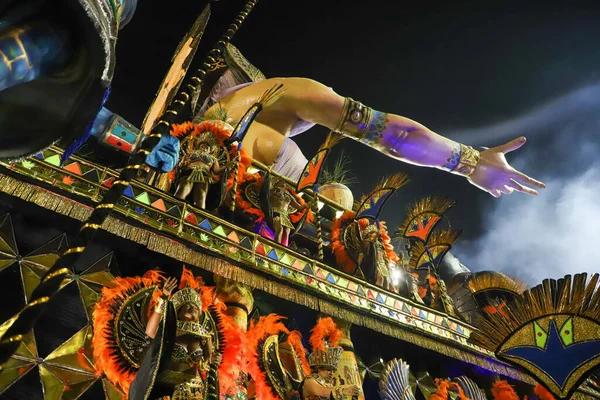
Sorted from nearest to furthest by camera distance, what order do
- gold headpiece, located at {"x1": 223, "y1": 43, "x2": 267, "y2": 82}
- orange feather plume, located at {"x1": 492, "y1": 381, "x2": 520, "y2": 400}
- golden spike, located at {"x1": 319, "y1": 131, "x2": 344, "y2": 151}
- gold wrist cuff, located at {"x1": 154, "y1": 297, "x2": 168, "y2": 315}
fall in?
gold wrist cuff, located at {"x1": 154, "y1": 297, "x2": 168, "y2": 315}
orange feather plume, located at {"x1": 492, "y1": 381, "x2": 520, "y2": 400}
golden spike, located at {"x1": 319, "y1": 131, "x2": 344, "y2": 151}
gold headpiece, located at {"x1": 223, "y1": 43, "x2": 267, "y2": 82}

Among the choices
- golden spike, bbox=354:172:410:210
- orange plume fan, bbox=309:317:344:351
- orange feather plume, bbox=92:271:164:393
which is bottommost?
orange feather plume, bbox=92:271:164:393

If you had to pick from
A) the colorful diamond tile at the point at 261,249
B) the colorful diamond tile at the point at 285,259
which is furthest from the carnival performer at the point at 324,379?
the colorful diamond tile at the point at 261,249

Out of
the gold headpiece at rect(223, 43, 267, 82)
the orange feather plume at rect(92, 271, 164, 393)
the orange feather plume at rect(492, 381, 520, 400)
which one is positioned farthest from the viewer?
the gold headpiece at rect(223, 43, 267, 82)

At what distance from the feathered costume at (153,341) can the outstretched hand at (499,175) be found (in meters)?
4.89

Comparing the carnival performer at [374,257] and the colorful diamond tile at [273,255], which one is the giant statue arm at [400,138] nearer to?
the carnival performer at [374,257]

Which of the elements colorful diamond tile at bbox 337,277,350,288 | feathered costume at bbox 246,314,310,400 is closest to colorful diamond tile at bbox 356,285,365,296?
colorful diamond tile at bbox 337,277,350,288

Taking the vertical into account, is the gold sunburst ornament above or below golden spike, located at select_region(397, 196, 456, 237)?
below

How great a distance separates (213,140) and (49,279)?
15.4 feet

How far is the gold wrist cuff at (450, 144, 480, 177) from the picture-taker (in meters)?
6.73

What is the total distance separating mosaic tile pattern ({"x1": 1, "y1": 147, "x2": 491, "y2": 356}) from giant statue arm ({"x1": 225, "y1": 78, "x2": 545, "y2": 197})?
2416 mm

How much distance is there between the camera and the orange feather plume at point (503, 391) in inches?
227

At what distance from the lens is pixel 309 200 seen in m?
6.98

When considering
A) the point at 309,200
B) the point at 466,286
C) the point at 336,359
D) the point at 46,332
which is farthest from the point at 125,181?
the point at 466,286

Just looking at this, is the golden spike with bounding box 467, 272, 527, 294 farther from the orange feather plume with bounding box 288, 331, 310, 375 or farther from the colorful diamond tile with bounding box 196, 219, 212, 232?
the colorful diamond tile with bounding box 196, 219, 212, 232
